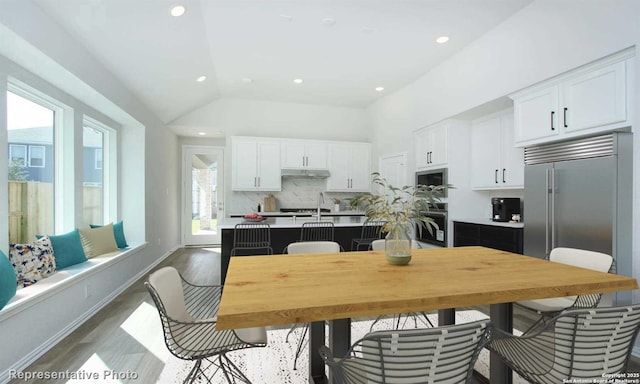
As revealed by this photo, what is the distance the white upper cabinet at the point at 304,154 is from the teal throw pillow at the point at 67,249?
12.1 ft

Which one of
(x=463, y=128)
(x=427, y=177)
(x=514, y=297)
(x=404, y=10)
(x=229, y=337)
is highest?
(x=404, y=10)

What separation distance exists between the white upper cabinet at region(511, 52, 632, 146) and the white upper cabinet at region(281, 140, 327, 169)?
3715 millimetres

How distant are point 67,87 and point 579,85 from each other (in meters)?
4.74

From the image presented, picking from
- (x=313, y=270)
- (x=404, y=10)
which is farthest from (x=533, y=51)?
(x=313, y=270)

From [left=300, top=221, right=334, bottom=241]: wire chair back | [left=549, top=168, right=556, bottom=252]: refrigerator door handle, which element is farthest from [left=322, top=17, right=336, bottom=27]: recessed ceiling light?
[left=549, top=168, right=556, bottom=252]: refrigerator door handle

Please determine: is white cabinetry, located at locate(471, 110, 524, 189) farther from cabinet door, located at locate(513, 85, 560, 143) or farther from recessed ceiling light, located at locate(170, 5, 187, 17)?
recessed ceiling light, located at locate(170, 5, 187, 17)

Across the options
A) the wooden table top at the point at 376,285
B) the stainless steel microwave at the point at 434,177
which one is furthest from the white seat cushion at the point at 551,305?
the stainless steel microwave at the point at 434,177

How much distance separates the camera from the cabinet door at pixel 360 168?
21.4 ft

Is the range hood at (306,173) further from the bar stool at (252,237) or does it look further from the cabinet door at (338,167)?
the bar stool at (252,237)

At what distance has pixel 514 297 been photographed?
136 cm

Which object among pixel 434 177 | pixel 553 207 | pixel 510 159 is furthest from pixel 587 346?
pixel 434 177

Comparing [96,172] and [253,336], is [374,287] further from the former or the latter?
[96,172]

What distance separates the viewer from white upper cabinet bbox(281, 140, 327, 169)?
20.4ft

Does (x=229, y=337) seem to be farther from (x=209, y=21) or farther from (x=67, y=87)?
(x=209, y=21)
